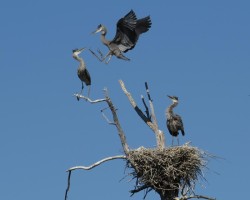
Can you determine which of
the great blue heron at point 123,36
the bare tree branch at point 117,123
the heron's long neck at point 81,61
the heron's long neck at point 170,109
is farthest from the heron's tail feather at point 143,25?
the bare tree branch at point 117,123

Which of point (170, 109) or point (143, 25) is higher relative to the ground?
point (143, 25)

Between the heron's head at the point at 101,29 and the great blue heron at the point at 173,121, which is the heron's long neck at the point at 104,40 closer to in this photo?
the heron's head at the point at 101,29

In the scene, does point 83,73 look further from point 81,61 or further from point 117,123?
point 117,123

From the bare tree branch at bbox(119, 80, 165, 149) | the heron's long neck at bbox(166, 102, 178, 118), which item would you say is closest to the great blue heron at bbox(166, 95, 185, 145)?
the heron's long neck at bbox(166, 102, 178, 118)

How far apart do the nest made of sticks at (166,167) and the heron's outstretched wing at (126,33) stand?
292 cm

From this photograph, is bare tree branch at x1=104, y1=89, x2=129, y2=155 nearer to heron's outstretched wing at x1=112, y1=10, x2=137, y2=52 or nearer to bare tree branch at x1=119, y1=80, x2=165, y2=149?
bare tree branch at x1=119, y1=80, x2=165, y2=149

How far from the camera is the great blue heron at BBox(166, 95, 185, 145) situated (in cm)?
1823

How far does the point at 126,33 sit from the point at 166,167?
3513 millimetres

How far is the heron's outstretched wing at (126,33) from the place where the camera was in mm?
18500

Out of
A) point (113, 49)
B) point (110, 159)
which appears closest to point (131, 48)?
point (113, 49)

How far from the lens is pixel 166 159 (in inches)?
646

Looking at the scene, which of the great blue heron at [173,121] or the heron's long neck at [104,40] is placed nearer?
the great blue heron at [173,121]

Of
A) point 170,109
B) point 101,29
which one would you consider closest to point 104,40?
point 101,29

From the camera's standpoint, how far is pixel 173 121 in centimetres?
1827
